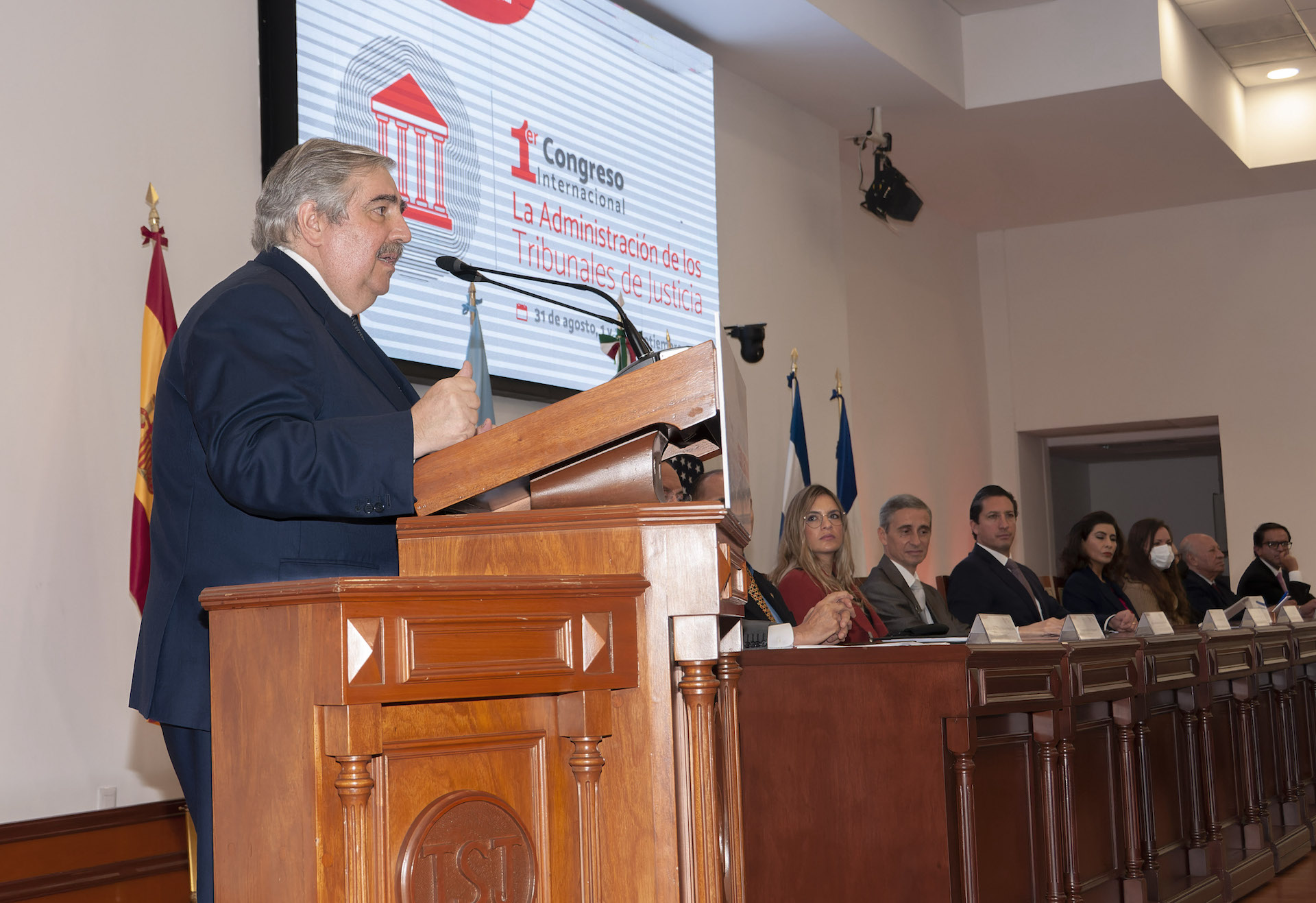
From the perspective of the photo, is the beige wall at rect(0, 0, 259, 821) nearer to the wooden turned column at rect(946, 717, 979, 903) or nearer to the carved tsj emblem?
the wooden turned column at rect(946, 717, 979, 903)

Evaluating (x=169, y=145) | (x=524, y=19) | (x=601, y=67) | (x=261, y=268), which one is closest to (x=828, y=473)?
(x=601, y=67)

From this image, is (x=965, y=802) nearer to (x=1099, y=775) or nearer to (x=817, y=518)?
(x=1099, y=775)

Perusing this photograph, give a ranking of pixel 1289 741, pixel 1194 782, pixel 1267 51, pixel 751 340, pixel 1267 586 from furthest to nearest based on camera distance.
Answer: pixel 1267 51, pixel 1267 586, pixel 1289 741, pixel 751 340, pixel 1194 782

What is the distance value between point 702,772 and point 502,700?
9.5 inches

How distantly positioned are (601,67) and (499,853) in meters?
4.52

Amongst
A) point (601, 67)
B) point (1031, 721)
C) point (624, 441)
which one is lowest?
point (1031, 721)

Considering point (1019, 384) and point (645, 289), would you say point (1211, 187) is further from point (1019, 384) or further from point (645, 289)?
point (645, 289)

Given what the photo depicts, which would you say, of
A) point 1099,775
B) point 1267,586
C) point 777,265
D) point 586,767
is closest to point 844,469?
point 777,265

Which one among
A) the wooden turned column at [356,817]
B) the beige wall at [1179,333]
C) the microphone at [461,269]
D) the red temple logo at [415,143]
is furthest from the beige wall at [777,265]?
the wooden turned column at [356,817]

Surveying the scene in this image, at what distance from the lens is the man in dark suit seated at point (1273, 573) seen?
8.11 metres

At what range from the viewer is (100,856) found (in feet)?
10.8

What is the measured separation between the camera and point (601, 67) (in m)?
5.34

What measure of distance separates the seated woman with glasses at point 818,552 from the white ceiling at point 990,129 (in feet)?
8.21

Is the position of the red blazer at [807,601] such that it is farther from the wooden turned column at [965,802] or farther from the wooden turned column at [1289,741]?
the wooden turned column at [1289,741]
